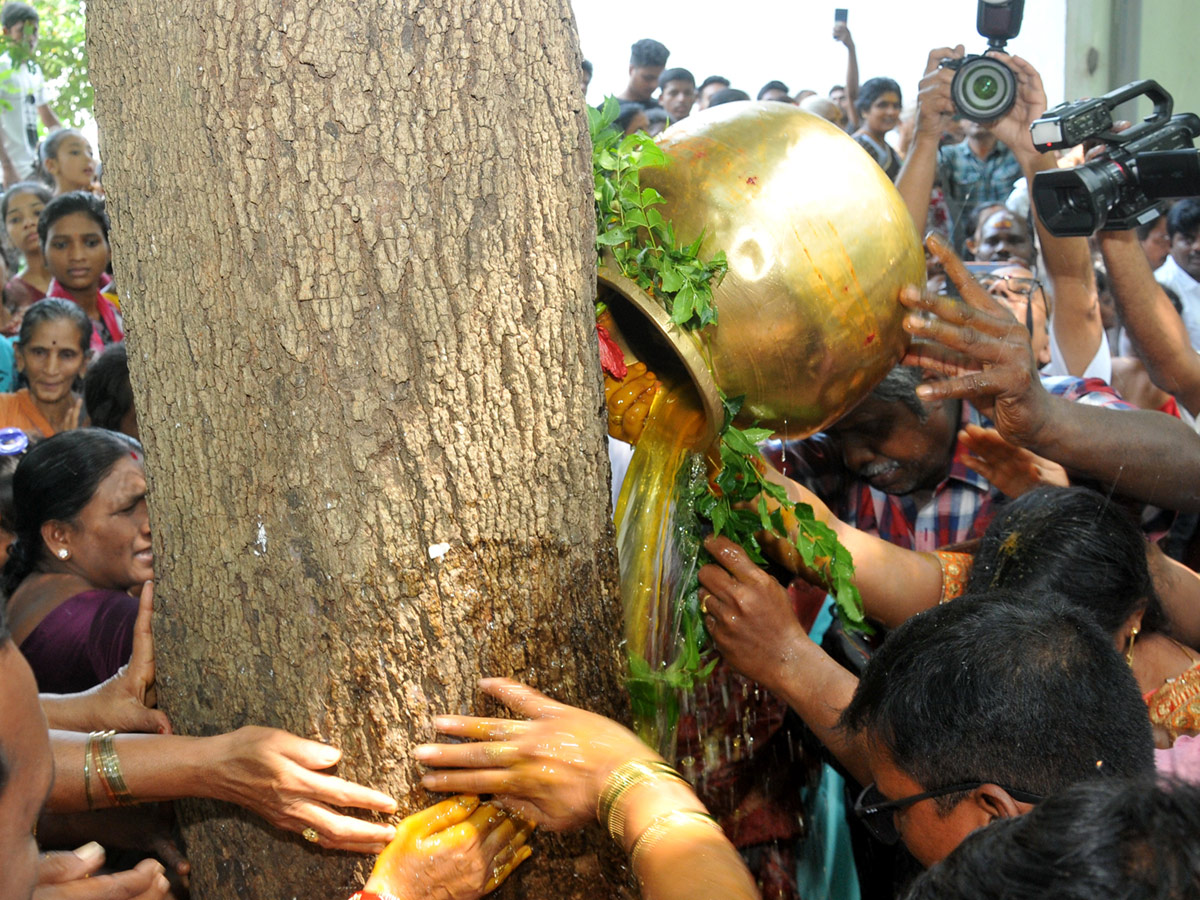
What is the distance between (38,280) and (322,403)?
547 centimetres

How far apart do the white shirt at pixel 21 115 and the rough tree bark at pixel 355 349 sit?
754cm

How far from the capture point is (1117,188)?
351 centimetres

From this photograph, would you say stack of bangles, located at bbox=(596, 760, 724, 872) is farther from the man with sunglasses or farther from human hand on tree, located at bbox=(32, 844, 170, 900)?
human hand on tree, located at bbox=(32, 844, 170, 900)

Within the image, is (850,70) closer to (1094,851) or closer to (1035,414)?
(1035,414)

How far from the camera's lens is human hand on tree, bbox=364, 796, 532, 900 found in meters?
1.88

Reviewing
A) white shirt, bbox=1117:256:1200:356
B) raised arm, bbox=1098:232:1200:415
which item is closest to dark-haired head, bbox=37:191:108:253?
raised arm, bbox=1098:232:1200:415

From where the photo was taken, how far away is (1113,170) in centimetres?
A: 352

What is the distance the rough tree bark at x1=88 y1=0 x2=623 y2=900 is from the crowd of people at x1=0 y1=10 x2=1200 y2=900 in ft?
0.43

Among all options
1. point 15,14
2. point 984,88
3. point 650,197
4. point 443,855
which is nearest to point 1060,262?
point 984,88

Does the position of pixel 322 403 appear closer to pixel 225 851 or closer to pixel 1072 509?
pixel 225 851

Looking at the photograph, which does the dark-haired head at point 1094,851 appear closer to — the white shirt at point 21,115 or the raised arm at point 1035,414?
the raised arm at point 1035,414

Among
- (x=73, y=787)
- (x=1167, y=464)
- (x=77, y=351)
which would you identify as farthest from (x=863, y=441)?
(x=77, y=351)

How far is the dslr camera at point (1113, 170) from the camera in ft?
11.4

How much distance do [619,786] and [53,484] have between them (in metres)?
1.98
